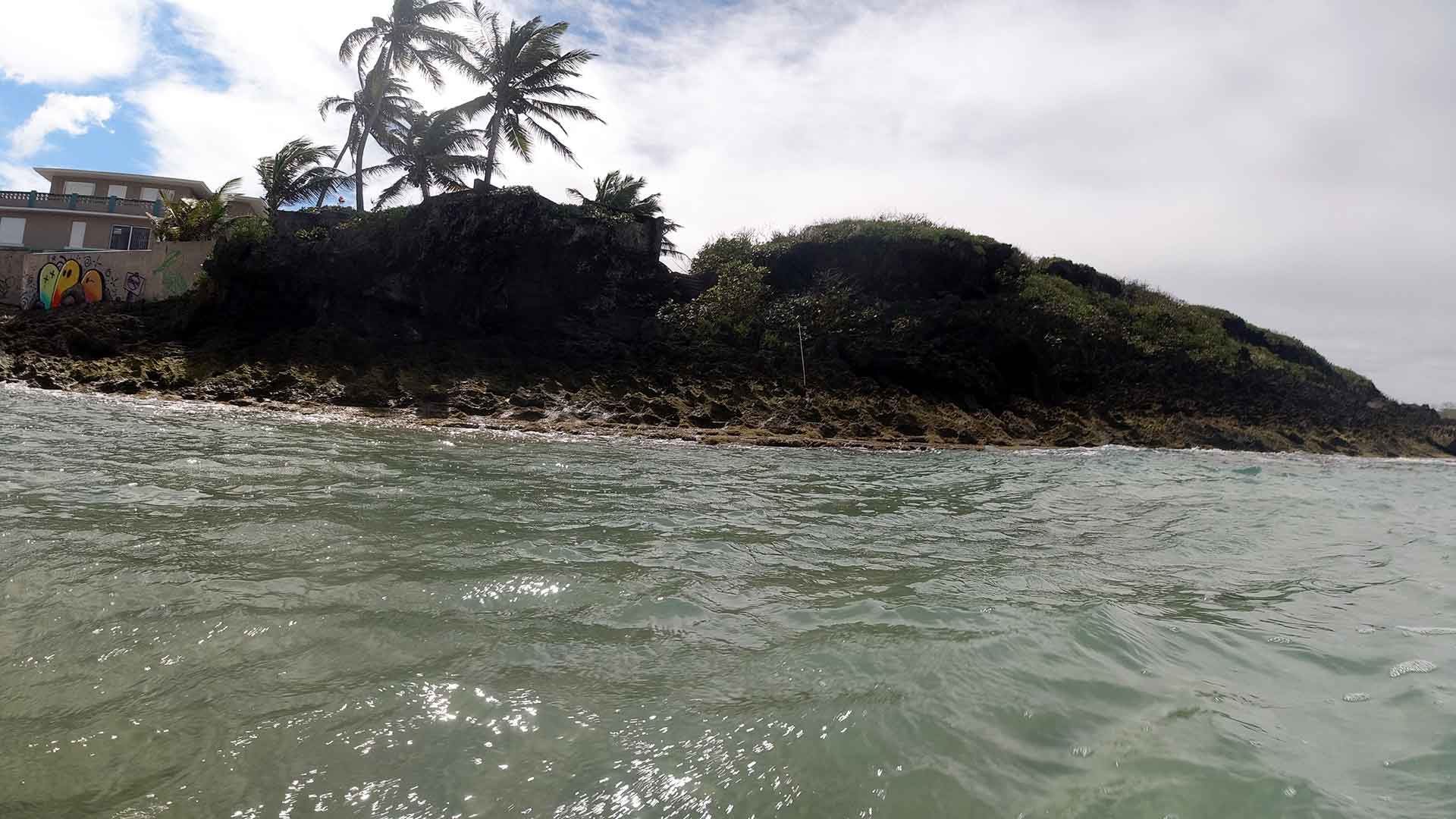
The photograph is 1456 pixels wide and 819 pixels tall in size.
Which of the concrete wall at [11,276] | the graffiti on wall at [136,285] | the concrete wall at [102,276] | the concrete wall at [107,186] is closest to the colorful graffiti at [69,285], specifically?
the concrete wall at [102,276]

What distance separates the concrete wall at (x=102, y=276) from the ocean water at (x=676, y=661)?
2094cm

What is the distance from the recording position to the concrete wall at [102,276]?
78.5ft

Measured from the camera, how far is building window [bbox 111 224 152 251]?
35594 millimetres

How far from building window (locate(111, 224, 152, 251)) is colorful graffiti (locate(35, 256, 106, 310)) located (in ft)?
37.2

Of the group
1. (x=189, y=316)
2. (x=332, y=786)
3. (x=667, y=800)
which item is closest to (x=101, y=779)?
(x=332, y=786)

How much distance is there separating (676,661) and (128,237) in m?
44.5

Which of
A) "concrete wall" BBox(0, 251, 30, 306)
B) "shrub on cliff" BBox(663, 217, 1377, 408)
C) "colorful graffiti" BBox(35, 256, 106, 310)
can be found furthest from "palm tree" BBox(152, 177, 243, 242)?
"shrub on cliff" BBox(663, 217, 1377, 408)

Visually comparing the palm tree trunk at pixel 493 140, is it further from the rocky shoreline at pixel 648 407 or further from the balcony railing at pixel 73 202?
the balcony railing at pixel 73 202

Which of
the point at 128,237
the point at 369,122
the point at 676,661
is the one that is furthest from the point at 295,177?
the point at 676,661

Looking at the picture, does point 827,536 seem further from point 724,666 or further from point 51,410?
point 51,410

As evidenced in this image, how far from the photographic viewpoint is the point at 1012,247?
28.3m

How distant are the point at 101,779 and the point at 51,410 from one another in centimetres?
1239

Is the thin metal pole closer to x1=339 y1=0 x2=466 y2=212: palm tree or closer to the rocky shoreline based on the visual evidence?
the rocky shoreline

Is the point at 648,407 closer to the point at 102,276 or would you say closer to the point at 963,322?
the point at 963,322
